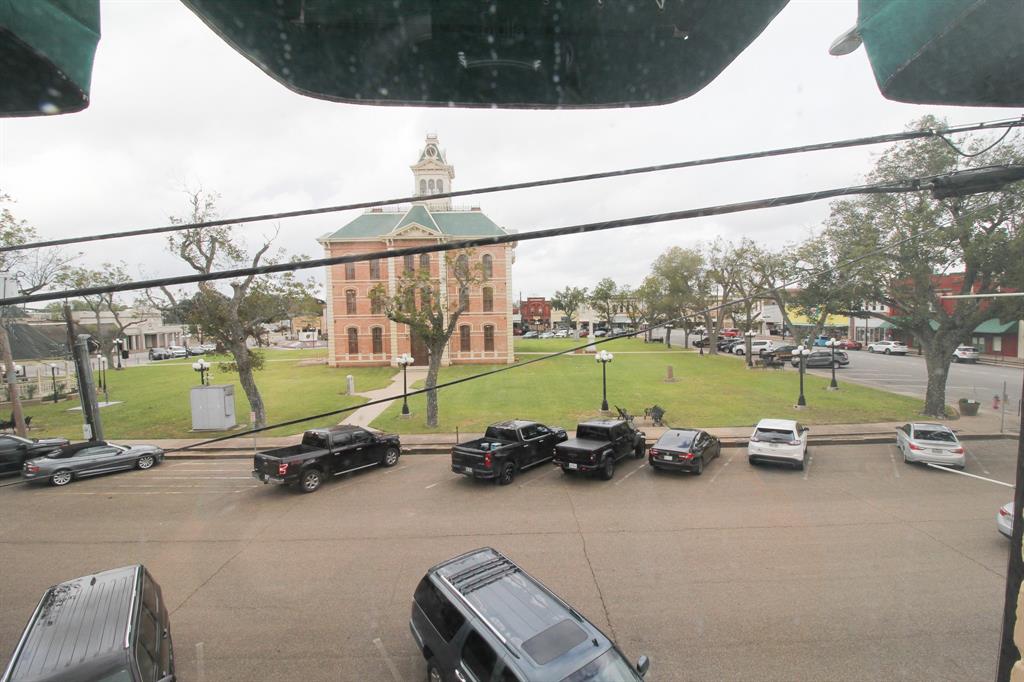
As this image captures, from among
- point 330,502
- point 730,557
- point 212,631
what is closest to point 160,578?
point 212,631

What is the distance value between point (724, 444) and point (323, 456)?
12.6 metres

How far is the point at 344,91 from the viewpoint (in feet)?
8.11

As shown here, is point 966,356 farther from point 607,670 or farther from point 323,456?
point 607,670

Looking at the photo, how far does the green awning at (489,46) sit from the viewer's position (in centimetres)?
215

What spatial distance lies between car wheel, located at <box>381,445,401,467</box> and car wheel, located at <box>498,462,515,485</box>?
3.83 m

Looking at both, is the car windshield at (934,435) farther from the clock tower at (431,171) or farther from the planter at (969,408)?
the clock tower at (431,171)

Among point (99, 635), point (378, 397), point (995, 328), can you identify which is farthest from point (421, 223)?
point (995, 328)

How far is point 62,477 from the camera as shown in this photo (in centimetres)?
1335

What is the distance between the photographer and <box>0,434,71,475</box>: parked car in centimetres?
1415

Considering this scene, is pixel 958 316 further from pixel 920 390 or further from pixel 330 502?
pixel 330 502

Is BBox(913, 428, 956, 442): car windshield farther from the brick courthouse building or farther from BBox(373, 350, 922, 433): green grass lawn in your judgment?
the brick courthouse building

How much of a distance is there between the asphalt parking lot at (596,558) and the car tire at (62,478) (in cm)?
29

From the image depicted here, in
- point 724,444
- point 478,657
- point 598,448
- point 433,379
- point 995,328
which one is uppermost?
point 995,328

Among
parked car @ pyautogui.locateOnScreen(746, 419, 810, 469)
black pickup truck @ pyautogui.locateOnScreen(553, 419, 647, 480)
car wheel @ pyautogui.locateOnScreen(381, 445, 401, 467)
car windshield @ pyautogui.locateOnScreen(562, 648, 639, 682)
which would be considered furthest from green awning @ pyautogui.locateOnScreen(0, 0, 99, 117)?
parked car @ pyautogui.locateOnScreen(746, 419, 810, 469)
